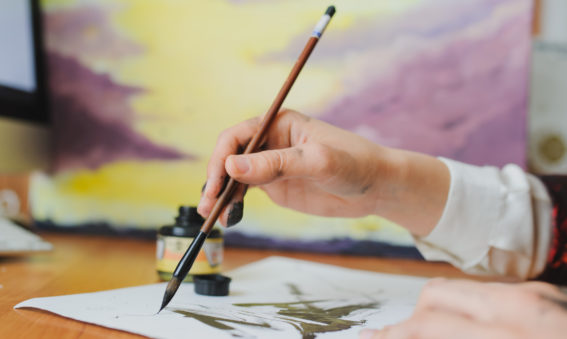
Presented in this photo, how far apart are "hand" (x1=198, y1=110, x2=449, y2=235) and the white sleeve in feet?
0.07

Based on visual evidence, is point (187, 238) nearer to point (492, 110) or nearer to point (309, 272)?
point (309, 272)

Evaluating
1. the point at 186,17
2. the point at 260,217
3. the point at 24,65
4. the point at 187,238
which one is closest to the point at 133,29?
the point at 186,17

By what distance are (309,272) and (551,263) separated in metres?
0.34

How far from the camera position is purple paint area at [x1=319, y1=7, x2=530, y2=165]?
0.95 m

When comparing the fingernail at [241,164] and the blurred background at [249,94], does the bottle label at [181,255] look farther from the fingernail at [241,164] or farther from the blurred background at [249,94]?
the blurred background at [249,94]

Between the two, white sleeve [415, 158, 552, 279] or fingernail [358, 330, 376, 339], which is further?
white sleeve [415, 158, 552, 279]

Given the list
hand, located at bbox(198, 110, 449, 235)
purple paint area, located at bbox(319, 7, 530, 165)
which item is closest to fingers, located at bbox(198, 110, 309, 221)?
hand, located at bbox(198, 110, 449, 235)

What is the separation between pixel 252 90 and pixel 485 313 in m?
0.79

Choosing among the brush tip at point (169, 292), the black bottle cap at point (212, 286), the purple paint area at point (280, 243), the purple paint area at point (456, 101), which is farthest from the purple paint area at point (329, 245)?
the brush tip at point (169, 292)

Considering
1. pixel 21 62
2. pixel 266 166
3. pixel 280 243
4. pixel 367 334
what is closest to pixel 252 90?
pixel 280 243

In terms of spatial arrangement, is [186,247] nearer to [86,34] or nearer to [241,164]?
[241,164]

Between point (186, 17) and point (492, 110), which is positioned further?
point (186, 17)

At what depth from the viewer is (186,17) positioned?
1.07m

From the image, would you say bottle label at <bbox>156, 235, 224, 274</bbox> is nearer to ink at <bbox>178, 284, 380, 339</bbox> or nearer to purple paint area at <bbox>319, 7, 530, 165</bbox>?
ink at <bbox>178, 284, 380, 339</bbox>
